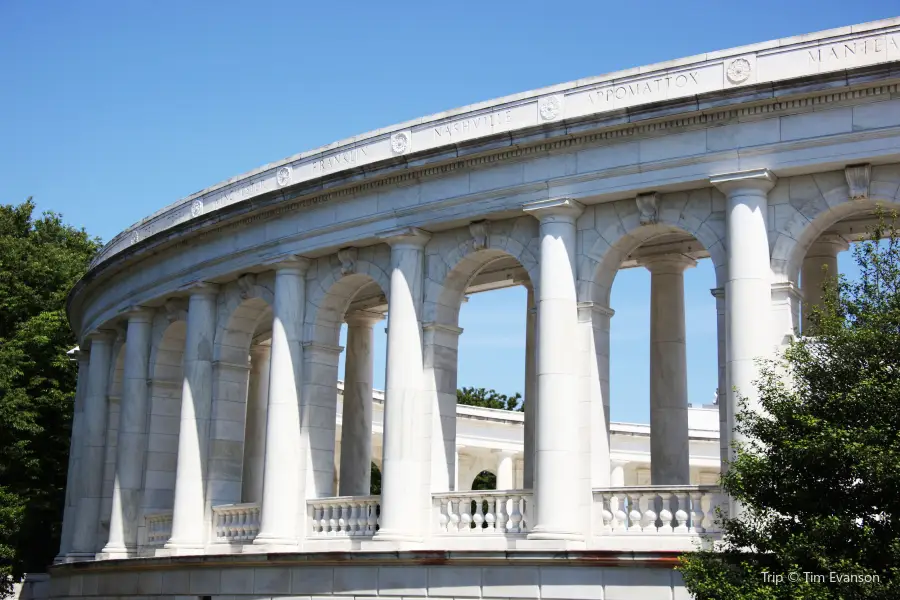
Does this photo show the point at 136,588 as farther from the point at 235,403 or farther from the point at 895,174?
the point at 895,174

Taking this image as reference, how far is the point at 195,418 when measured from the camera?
59031 millimetres

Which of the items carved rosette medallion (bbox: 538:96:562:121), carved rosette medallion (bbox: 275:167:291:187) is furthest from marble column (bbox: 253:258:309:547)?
carved rosette medallion (bbox: 538:96:562:121)

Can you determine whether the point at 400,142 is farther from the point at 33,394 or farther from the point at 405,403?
the point at 33,394

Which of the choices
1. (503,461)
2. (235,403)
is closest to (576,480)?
(235,403)

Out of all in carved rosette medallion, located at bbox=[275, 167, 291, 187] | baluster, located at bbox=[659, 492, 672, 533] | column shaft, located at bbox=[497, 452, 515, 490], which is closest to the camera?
baluster, located at bbox=[659, 492, 672, 533]

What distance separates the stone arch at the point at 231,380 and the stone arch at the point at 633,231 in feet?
55.7

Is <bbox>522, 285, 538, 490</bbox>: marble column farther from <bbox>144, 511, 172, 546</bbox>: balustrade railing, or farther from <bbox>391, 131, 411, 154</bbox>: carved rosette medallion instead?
<bbox>144, 511, 172, 546</bbox>: balustrade railing

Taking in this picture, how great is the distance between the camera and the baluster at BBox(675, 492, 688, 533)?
4169 cm

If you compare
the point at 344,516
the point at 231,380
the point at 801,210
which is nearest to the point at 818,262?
the point at 801,210

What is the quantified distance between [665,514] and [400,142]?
1771cm

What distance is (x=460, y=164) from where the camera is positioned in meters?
48.5

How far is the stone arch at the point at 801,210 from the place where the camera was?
41.3 meters

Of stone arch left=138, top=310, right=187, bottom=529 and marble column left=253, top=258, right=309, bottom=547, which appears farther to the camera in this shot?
stone arch left=138, top=310, right=187, bottom=529

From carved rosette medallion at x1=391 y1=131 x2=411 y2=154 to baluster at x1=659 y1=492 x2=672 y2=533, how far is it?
54.4 ft
